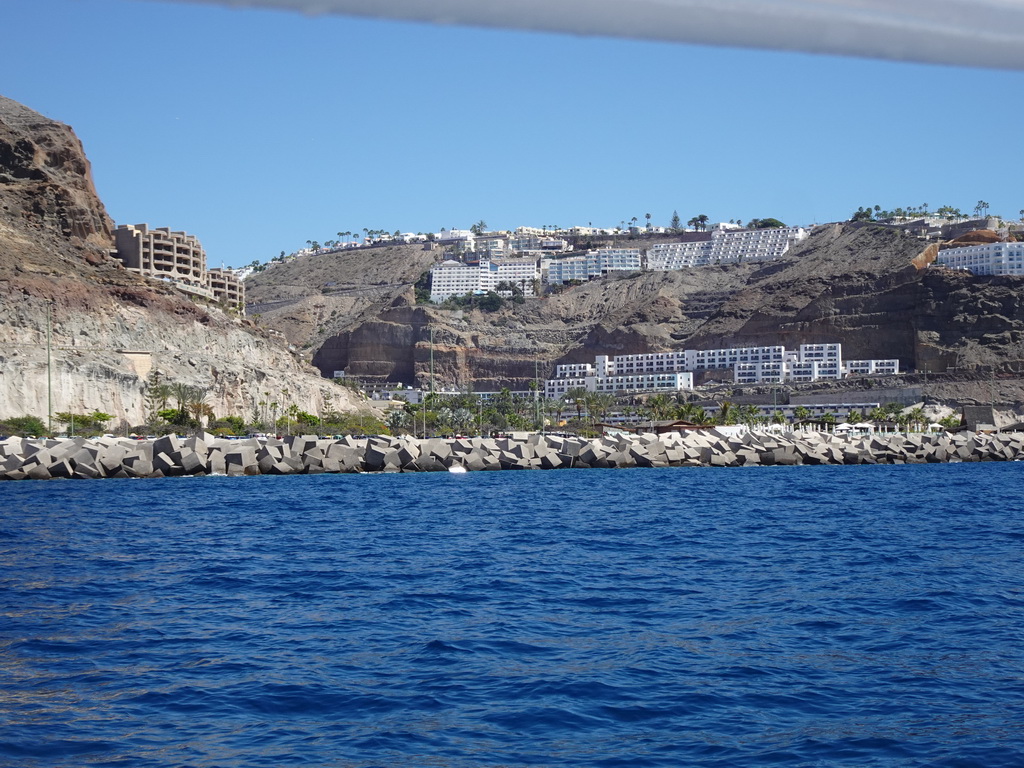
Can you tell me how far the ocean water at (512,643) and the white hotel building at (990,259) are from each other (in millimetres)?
152605

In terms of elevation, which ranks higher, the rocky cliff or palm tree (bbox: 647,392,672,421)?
the rocky cliff

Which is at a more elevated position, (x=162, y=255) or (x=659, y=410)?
(x=162, y=255)

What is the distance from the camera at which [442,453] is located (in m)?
60.8

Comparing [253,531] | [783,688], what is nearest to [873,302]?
[253,531]

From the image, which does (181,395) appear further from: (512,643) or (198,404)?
(512,643)

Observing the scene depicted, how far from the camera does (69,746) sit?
35.5 ft

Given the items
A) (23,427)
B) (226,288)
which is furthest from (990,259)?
(23,427)

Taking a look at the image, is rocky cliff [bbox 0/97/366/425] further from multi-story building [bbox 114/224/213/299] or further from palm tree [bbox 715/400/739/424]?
palm tree [bbox 715/400/739/424]

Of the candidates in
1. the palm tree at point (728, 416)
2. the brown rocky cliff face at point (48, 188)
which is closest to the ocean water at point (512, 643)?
the brown rocky cliff face at point (48, 188)

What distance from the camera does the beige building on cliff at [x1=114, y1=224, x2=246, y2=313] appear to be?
112875 mm

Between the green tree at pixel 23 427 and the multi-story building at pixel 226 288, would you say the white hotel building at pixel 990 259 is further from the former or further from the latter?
the green tree at pixel 23 427

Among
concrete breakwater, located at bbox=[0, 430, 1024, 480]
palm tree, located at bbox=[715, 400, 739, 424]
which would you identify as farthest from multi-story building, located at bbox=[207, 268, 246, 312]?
concrete breakwater, located at bbox=[0, 430, 1024, 480]

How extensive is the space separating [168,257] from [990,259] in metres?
115

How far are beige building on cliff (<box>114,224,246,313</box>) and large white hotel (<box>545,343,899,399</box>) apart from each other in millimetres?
59189
